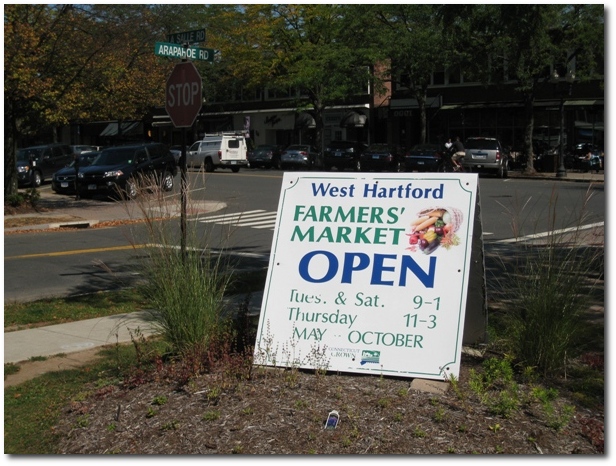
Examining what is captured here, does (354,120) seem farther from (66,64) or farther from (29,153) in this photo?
(66,64)

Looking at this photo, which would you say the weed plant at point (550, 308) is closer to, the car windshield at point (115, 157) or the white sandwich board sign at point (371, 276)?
the white sandwich board sign at point (371, 276)

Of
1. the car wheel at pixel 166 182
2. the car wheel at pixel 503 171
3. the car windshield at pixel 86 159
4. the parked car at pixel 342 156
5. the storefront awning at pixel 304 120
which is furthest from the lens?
the storefront awning at pixel 304 120

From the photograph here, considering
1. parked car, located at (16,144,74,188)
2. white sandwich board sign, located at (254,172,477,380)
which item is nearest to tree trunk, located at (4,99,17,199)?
parked car, located at (16,144,74,188)

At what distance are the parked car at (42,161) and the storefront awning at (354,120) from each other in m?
21.7

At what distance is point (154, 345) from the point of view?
7.16 meters

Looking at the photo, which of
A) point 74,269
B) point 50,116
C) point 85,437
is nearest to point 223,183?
point 50,116

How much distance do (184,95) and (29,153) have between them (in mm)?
29154

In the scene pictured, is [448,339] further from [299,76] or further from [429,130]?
[429,130]

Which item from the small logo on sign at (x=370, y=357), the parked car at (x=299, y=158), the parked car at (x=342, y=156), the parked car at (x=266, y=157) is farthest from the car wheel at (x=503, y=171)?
the small logo on sign at (x=370, y=357)

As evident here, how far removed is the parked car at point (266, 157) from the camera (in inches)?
1829

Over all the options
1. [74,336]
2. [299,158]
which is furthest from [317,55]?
[74,336]

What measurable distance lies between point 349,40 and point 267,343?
130ft

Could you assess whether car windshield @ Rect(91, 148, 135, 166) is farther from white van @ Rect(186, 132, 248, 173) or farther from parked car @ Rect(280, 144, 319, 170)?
parked car @ Rect(280, 144, 319, 170)

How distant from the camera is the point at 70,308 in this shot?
9852mm
